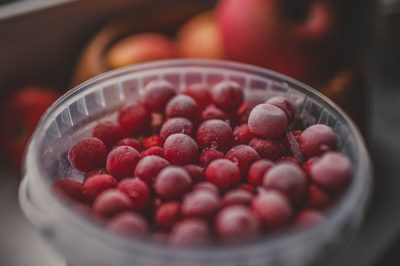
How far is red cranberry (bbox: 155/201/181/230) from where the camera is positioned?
317 mm

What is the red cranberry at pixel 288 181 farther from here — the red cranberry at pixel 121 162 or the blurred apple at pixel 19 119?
the blurred apple at pixel 19 119

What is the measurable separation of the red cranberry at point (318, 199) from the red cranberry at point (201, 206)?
0.07m

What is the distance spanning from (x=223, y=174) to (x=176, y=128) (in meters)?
0.08

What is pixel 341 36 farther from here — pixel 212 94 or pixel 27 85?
pixel 27 85

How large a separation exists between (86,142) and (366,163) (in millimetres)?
228

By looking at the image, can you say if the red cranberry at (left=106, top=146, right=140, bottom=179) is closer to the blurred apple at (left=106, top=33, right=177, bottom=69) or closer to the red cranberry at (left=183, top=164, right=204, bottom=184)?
the red cranberry at (left=183, top=164, right=204, bottom=184)

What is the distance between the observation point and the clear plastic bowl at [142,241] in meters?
0.27

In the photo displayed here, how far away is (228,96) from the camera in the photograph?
0.43 meters

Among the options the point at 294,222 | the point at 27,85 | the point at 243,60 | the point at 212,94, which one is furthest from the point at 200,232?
the point at 27,85

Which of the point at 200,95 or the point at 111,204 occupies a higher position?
the point at 200,95

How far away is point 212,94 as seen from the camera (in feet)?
1.47

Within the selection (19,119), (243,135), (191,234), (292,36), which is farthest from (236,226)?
(19,119)

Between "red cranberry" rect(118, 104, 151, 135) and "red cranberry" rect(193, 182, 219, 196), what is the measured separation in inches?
4.5

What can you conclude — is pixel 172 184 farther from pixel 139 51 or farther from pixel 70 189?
pixel 139 51
